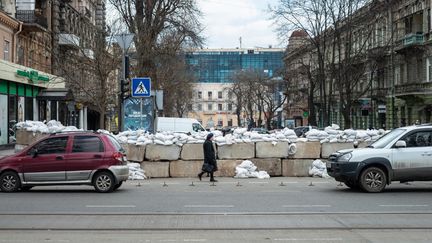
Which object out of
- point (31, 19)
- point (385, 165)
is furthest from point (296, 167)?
point (31, 19)

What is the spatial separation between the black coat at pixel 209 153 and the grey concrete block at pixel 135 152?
2663mm

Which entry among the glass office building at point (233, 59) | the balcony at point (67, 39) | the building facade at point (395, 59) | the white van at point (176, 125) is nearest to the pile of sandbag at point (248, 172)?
the white van at point (176, 125)

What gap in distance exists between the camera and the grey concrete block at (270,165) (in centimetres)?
2119

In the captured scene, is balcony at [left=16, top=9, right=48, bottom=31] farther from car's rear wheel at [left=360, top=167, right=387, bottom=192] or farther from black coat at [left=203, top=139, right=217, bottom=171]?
car's rear wheel at [left=360, top=167, right=387, bottom=192]

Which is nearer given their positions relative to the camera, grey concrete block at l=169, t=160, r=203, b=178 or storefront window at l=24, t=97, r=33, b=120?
grey concrete block at l=169, t=160, r=203, b=178

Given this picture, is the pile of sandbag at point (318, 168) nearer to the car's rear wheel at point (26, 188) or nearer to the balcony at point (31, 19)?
the car's rear wheel at point (26, 188)

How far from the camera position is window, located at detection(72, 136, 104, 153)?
16.2 m

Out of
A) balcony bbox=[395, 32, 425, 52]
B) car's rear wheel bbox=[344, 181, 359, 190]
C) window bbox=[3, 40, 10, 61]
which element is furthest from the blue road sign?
balcony bbox=[395, 32, 425, 52]

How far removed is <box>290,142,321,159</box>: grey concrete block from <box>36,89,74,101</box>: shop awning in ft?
83.8

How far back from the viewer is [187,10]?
39156mm

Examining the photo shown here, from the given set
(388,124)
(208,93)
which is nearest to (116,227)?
(388,124)

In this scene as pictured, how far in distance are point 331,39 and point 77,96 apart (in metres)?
21.2

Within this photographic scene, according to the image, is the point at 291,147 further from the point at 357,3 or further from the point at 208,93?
the point at 208,93

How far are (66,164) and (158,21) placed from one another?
24.6 metres
